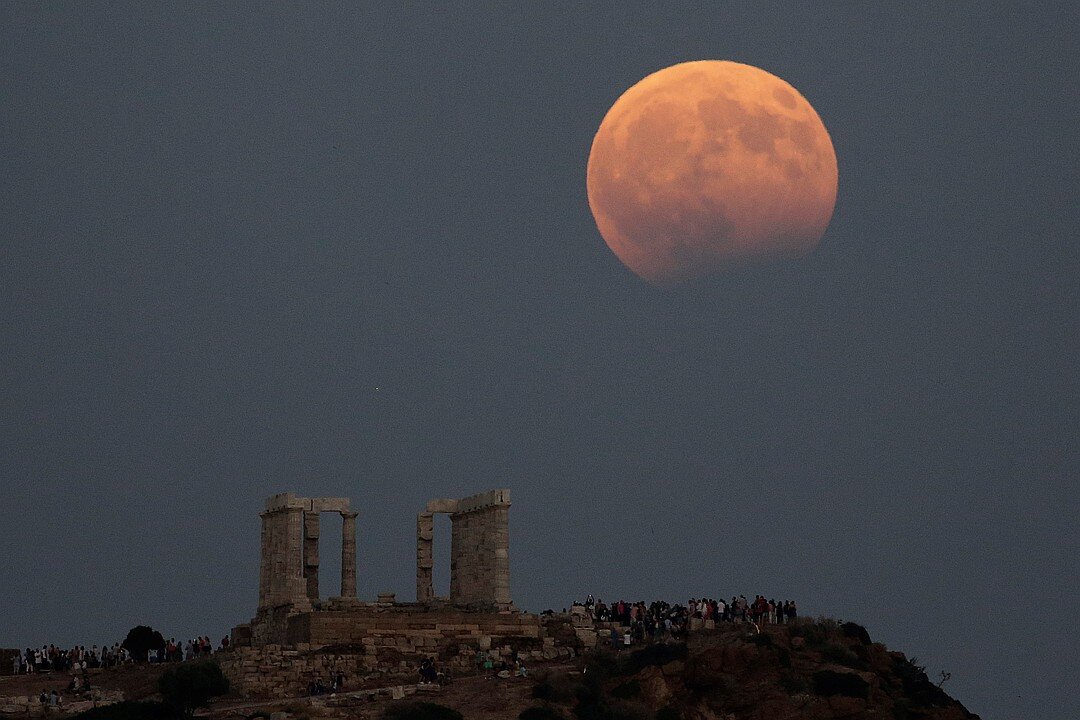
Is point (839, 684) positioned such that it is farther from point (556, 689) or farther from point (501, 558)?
point (501, 558)

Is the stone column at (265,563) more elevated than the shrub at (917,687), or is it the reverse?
the stone column at (265,563)

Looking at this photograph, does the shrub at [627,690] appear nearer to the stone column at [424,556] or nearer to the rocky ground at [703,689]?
the rocky ground at [703,689]

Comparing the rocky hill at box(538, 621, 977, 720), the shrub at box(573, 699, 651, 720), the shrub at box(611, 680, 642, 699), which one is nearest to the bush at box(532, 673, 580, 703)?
the rocky hill at box(538, 621, 977, 720)

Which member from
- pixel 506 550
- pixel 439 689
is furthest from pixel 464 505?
pixel 439 689

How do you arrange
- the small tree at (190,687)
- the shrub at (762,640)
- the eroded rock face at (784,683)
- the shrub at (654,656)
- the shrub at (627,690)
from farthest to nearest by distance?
the shrub at (762,640) → the shrub at (654,656) → the small tree at (190,687) → the shrub at (627,690) → the eroded rock face at (784,683)

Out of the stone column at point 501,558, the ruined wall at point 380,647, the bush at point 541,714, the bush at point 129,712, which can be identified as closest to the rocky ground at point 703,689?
the bush at point 541,714

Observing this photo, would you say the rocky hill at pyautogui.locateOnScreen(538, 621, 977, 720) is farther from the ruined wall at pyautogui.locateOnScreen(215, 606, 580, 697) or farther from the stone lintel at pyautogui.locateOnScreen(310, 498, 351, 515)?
the stone lintel at pyautogui.locateOnScreen(310, 498, 351, 515)

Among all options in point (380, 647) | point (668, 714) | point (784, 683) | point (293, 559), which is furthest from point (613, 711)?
point (293, 559)
